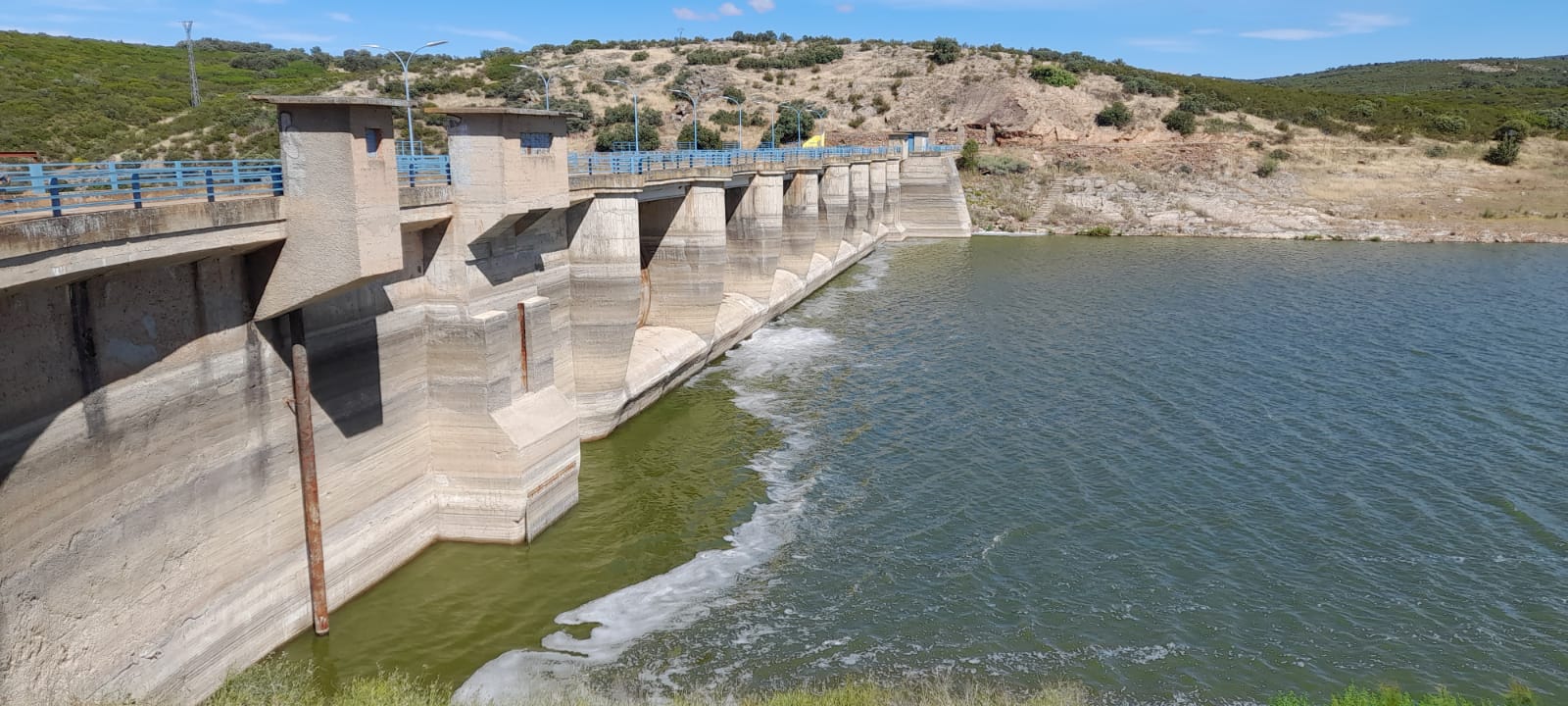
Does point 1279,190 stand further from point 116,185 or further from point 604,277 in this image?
point 116,185

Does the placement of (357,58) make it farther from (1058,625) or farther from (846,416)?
(1058,625)

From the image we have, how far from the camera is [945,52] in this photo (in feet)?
358

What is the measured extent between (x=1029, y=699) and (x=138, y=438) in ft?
41.7

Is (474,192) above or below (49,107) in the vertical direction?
below

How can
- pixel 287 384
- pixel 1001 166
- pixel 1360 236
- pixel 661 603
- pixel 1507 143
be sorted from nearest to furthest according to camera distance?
pixel 287 384, pixel 661 603, pixel 1360 236, pixel 1507 143, pixel 1001 166

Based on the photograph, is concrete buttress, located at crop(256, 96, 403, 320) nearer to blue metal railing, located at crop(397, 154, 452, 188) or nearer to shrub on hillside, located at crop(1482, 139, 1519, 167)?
blue metal railing, located at crop(397, 154, 452, 188)

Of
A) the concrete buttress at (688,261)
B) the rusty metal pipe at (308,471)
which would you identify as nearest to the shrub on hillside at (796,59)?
the concrete buttress at (688,261)

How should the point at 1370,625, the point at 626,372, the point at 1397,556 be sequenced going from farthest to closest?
1. the point at 626,372
2. the point at 1397,556
3. the point at 1370,625

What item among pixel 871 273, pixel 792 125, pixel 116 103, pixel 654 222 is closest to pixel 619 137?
pixel 792 125

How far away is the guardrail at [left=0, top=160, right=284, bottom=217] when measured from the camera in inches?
484

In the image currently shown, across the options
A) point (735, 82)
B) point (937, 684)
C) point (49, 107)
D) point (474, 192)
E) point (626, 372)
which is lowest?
point (937, 684)

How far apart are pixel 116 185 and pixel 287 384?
4.11 meters

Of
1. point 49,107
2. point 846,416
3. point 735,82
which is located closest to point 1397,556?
point 846,416

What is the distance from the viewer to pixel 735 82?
109 meters
